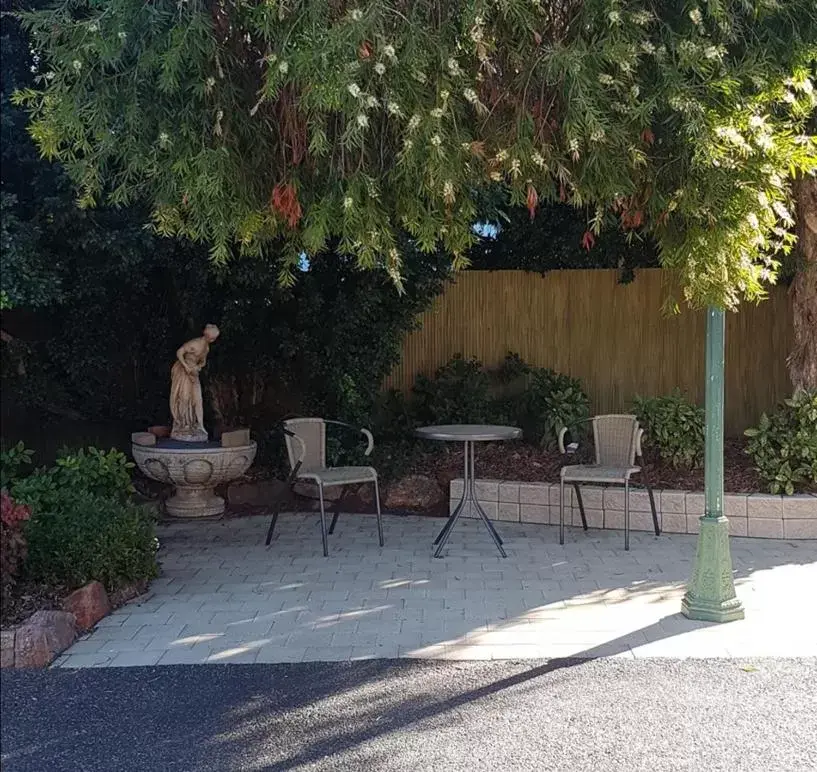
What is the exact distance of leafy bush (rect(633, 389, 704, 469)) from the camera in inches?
284

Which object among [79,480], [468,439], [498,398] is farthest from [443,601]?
[498,398]

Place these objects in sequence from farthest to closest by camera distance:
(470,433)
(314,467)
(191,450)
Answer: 1. (191,450)
2. (314,467)
3. (470,433)

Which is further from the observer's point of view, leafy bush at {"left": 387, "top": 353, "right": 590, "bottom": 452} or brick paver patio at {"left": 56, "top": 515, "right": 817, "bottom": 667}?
leafy bush at {"left": 387, "top": 353, "right": 590, "bottom": 452}

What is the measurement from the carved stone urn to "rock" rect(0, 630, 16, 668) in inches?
119

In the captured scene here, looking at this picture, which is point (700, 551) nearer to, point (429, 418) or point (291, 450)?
point (291, 450)

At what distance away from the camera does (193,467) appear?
713 centimetres

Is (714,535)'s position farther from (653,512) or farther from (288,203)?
(288,203)

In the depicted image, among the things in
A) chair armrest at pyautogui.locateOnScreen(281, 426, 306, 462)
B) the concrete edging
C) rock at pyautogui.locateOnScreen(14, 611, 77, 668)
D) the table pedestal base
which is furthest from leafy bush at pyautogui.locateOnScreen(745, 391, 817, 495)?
rock at pyautogui.locateOnScreen(14, 611, 77, 668)

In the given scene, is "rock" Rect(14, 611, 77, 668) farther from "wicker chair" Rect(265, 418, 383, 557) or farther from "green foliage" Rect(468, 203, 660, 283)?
"green foliage" Rect(468, 203, 660, 283)

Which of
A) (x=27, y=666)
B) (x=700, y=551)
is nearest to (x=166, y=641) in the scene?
(x=27, y=666)

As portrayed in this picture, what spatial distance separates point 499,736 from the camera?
3385 mm

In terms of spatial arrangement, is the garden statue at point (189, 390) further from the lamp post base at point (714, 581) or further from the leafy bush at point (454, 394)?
the lamp post base at point (714, 581)

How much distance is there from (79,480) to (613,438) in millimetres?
3994

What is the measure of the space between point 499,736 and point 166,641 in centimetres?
185
